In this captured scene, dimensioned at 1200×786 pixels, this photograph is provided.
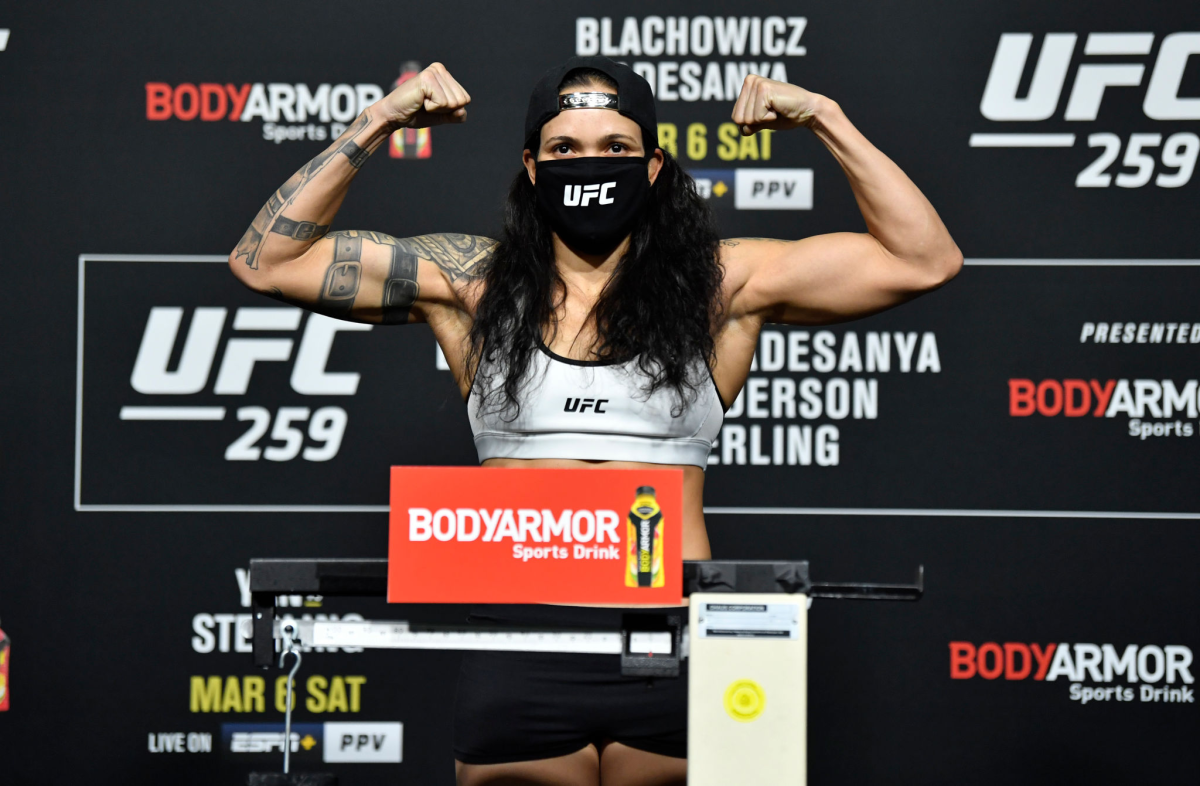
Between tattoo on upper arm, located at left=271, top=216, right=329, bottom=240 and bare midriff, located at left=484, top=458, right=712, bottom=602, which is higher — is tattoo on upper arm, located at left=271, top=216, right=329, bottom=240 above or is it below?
above

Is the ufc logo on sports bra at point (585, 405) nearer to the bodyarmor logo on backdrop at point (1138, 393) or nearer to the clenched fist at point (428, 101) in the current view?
the clenched fist at point (428, 101)

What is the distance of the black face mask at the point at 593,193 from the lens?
1.66 m

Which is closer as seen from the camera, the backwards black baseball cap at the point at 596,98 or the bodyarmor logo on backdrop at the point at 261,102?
the backwards black baseball cap at the point at 596,98

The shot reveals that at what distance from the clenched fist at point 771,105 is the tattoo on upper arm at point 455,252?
1.49 feet

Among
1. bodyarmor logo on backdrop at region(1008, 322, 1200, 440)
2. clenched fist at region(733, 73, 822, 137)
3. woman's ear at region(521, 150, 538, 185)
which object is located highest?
clenched fist at region(733, 73, 822, 137)

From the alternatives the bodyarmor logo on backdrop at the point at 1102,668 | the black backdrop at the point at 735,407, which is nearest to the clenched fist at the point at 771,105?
the black backdrop at the point at 735,407

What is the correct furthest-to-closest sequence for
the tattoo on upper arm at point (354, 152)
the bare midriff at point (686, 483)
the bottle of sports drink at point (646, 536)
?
the tattoo on upper arm at point (354, 152) → the bare midriff at point (686, 483) → the bottle of sports drink at point (646, 536)

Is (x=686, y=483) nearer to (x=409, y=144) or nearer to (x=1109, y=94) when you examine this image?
(x=409, y=144)

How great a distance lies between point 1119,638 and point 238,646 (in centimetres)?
213

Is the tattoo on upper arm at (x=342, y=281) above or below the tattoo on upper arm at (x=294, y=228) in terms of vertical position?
below

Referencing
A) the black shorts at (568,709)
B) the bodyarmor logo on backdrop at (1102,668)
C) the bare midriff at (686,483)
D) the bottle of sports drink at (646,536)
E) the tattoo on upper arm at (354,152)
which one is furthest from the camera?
the bodyarmor logo on backdrop at (1102,668)

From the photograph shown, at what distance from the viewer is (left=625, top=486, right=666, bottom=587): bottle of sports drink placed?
1158mm

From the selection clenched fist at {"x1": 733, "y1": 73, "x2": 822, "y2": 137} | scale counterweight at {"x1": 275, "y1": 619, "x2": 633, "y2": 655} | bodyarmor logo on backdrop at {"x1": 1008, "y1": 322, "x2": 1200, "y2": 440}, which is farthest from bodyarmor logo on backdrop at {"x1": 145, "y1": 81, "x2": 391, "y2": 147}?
scale counterweight at {"x1": 275, "y1": 619, "x2": 633, "y2": 655}

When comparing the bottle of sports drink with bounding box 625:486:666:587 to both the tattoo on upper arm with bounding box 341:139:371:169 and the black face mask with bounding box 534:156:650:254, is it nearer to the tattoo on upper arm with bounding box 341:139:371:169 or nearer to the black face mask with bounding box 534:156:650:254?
the black face mask with bounding box 534:156:650:254
